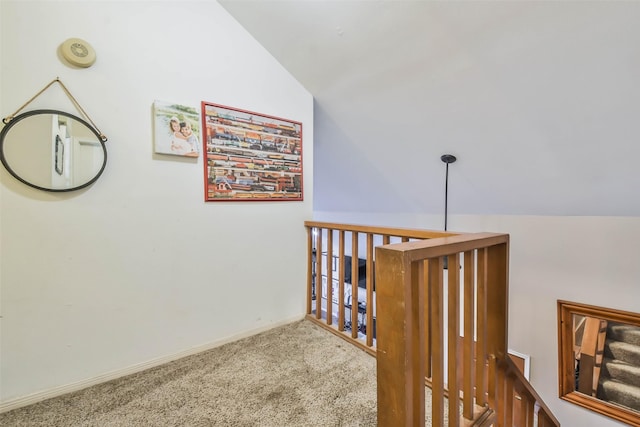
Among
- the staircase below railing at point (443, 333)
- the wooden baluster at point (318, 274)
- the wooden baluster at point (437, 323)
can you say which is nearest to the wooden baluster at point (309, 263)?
the wooden baluster at point (318, 274)

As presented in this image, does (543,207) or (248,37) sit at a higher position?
(248,37)

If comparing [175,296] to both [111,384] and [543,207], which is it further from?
[543,207]

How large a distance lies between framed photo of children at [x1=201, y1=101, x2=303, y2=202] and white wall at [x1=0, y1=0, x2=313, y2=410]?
3.1 inches

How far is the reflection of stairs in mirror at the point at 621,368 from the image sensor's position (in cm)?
277

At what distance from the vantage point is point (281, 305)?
2.21m

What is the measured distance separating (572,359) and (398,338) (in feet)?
9.93

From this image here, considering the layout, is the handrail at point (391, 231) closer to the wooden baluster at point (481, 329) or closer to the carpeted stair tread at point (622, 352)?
the wooden baluster at point (481, 329)

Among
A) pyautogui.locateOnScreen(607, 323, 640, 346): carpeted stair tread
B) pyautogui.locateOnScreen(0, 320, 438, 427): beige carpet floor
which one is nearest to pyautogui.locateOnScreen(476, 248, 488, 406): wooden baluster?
pyautogui.locateOnScreen(0, 320, 438, 427): beige carpet floor

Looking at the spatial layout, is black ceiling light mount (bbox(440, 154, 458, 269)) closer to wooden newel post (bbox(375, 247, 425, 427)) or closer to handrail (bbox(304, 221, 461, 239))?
handrail (bbox(304, 221, 461, 239))

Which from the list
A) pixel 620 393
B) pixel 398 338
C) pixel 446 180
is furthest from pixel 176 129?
pixel 620 393

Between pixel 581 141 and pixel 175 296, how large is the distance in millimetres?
2695

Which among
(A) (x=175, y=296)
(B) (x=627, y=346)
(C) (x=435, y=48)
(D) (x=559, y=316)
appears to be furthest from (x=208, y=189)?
(B) (x=627, y=346)

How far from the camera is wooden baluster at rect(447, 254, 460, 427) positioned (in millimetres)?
992

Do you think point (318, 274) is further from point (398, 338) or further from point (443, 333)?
point (398, 338)
